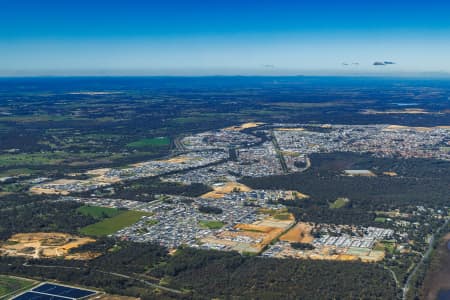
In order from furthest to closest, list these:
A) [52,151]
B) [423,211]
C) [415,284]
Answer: [52,151], [423,211], [415,284]

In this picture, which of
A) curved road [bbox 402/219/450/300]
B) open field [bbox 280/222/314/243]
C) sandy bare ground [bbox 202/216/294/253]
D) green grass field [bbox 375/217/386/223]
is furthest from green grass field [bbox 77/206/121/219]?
curved road [bbox 402/219/450/300]

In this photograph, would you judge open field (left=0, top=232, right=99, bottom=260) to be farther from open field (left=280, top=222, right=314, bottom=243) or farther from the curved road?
the curved road

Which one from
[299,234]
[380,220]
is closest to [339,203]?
[380,220]

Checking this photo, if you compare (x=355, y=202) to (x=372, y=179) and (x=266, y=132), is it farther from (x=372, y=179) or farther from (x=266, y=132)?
(x=266, y=132)

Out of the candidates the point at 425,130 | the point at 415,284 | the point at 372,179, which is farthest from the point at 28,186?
the point at 425,130

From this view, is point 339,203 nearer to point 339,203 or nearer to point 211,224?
point 339,203

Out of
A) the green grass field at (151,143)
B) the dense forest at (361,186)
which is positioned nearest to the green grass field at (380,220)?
the dense forest at (361,186)
